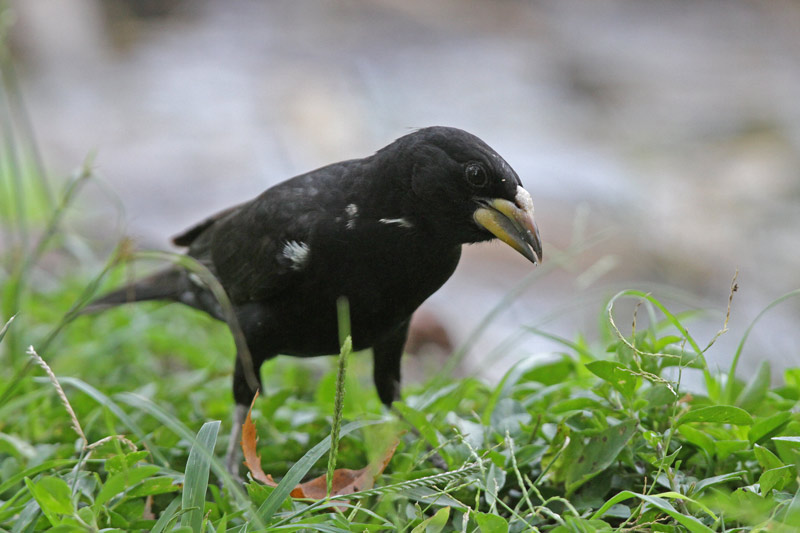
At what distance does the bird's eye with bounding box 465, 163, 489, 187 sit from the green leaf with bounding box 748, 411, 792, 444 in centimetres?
98

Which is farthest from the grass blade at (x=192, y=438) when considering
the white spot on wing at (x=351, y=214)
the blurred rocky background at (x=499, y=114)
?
the blurred rocky background at (x=499, y=114)

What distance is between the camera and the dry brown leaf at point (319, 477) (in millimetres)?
2383

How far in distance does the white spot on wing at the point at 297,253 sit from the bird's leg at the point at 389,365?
1.43 ft

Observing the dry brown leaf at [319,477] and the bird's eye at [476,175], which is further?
the bird's eye at [476,175]

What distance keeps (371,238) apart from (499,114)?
8759 millimetres

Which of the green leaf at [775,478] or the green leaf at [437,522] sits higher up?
the green leaf at [775,478]

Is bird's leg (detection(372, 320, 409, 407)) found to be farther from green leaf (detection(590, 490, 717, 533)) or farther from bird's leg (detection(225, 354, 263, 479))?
green leaf (detection(590, 490, 717, 533))

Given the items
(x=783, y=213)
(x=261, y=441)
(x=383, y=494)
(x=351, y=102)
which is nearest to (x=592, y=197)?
(x=783, y=213)

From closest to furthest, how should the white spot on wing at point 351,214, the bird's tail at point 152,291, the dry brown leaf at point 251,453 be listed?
the dry brown leaf at point 251,453 → the white spot on wing at point 351,214 → the bird's tail at point 152,291

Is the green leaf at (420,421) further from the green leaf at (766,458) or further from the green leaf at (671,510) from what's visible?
the green leaf at (766,458)

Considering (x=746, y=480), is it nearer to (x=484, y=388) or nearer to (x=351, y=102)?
(x=484, y=388)

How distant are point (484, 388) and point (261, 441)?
812mm

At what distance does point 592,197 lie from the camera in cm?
868

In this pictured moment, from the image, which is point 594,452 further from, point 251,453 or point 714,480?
point 251,453
